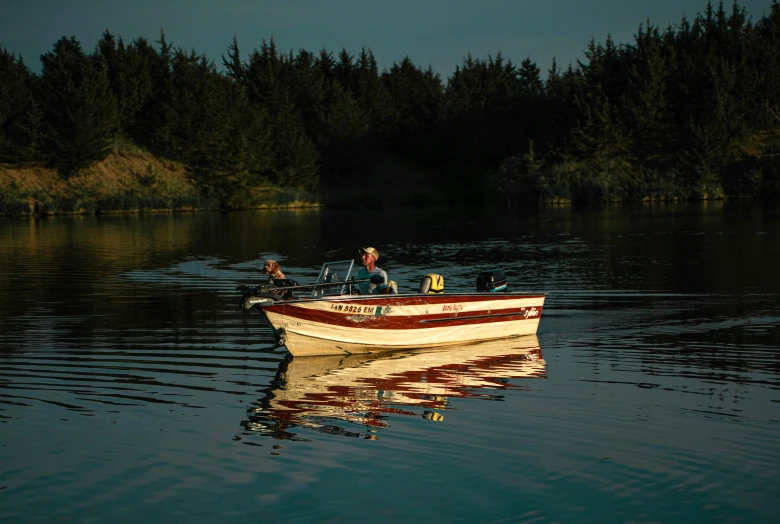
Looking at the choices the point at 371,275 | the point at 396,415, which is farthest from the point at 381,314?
the point at 396,415

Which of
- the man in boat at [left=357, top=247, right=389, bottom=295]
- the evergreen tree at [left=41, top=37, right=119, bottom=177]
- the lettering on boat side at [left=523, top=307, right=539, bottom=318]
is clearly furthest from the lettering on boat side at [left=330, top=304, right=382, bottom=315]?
the evergreen tree at [left=41, top=37, right=119, bottom=177]

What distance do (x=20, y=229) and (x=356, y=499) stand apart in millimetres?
57586

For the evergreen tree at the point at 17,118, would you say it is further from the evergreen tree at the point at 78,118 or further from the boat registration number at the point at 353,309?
the boat registration number at the point at 353,309

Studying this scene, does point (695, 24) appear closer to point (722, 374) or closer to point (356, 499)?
point (722, 374)

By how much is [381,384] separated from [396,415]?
7.94ft

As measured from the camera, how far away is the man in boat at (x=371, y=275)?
1786 centimetres

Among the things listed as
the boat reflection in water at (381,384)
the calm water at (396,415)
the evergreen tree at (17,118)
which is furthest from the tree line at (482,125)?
the boat reflection in water at (381,384)

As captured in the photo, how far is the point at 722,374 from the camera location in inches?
604

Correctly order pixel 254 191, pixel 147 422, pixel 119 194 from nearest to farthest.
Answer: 1. pixel 147 422
2. pixel 119 194
3. pixel 254 191

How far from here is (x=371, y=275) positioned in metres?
18.3

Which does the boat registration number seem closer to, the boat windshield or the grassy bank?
the boat windshield

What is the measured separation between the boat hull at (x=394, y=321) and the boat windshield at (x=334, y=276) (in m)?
1.01

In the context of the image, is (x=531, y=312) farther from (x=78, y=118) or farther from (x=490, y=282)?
(x=78, y=118)

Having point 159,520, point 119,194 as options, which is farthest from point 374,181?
point 159,520
